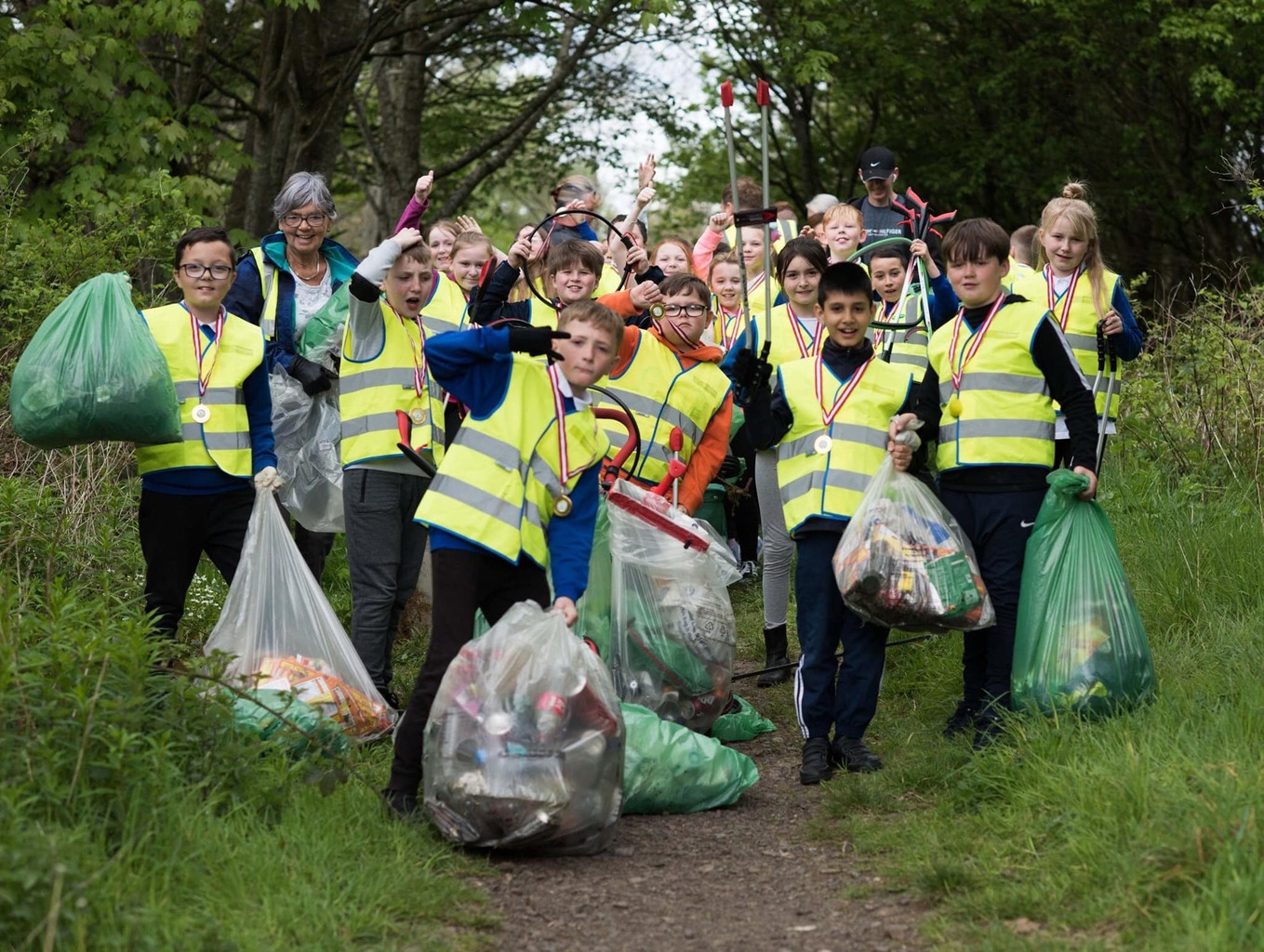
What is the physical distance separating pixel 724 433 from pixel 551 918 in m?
2.59

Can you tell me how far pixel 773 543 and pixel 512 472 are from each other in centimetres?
239

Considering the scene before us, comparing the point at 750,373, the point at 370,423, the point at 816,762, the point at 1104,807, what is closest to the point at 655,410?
the point at 750,373

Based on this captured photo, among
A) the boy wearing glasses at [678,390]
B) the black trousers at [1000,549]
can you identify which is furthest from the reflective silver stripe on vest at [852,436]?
the boy wearing glasses at [678,390]

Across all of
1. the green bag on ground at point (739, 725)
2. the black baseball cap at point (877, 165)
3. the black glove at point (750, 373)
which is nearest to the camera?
the black glove at point (750, 373)

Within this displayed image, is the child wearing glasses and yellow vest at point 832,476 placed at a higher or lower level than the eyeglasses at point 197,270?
lower

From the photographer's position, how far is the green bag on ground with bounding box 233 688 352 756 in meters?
4.29

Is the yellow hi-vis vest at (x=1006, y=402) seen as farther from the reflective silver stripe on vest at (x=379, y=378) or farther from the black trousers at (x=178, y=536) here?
the black trousers at (x=178, y=536)

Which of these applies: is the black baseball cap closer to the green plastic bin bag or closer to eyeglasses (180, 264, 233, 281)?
the green plastic bin bag

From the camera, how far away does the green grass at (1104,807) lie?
336cm

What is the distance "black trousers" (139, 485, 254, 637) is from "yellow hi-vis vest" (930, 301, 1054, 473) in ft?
8.41

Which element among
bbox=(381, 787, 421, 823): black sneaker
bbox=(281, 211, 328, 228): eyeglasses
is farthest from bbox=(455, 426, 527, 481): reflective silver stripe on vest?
bbox=(281, 211, 328, 228): eyeglasses

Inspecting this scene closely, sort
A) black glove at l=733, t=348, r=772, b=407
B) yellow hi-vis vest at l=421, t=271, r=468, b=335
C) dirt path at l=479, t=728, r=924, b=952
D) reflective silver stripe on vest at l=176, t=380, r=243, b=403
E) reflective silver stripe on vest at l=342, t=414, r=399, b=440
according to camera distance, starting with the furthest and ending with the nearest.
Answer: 1. yellow hi-vis vest at l=421, t=271, r=468, b=335
2. reflective silver stripe on vest at l=342, t=414, r=399, b=440
3. reflective silver stripe on vest at l=176, t=380, r=243, b=403
4. black glove at l=733, t=348, r=772, b=407
5. dirt path at l=479, t=728, r=924, b=952

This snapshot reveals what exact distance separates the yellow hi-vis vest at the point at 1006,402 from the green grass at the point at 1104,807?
0.89m

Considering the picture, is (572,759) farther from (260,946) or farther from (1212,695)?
(1212,695)
